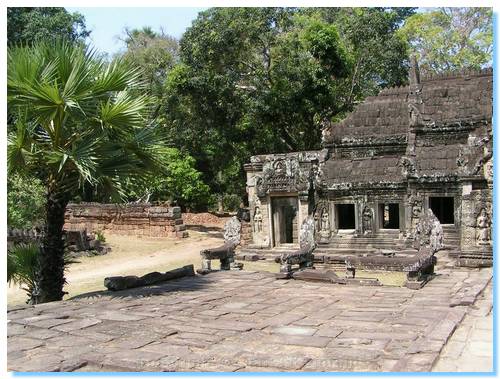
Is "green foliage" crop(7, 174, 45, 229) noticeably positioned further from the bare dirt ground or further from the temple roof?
the temple roof

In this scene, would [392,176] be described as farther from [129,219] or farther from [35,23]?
[35,23]

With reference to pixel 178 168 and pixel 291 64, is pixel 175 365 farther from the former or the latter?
pixel 178 168

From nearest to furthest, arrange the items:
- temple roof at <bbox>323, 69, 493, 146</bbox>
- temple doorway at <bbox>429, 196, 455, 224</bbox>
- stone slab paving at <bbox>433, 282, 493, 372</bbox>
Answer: stone slab paving at <bbox>433, 282, 493, 372</bbox> → temple roof at <bbox>323, 69, 493, 146</bbox> → temple doorway at <bbox>429, 196, 455, 224</bbox>

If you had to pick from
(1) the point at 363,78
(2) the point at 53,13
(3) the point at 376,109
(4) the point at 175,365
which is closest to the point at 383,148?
(3) the point at 376,109

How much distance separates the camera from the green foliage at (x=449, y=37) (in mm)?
30141

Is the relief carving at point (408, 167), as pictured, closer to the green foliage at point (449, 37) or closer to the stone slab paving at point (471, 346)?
the stone slab paving at point (471, 346)

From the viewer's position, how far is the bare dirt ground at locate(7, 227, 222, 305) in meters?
14.5

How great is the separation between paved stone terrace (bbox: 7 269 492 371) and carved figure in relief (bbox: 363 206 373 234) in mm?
6807

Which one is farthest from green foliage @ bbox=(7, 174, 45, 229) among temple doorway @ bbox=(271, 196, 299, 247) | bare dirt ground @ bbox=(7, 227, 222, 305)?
temple doorway @ bbox=(271, 196, 299, 247)

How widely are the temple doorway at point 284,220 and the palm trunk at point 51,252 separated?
10355 millimetres

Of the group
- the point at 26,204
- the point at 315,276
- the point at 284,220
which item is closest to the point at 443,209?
the point at 284,220

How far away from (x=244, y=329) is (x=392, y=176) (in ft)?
37.9

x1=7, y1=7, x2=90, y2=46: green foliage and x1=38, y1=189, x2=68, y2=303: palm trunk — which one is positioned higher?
x1=7, y1=7, x2=90, y2=46: green foliage

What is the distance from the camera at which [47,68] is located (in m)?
9.11
